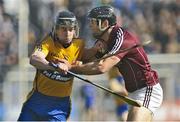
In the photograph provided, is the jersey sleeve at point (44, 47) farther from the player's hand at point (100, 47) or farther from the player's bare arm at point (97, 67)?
the player's hand at point (100, 47)

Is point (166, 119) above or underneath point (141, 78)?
underneath

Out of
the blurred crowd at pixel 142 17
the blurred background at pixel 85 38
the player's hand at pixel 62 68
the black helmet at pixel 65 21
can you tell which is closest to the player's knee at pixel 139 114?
the player's hand at pixel 62 68

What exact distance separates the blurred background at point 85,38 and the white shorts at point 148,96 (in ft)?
14.3

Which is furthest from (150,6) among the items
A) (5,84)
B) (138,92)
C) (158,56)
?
(138,92)

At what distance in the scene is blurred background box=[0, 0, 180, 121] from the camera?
41.2ft

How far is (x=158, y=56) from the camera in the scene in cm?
1302

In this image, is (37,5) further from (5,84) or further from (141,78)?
(141,78)

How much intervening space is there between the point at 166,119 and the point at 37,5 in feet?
10.4

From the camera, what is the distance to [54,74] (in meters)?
7.77

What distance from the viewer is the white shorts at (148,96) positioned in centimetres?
780

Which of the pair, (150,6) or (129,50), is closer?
(129,50)

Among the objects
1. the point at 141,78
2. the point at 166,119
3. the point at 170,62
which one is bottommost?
the point at 166,119

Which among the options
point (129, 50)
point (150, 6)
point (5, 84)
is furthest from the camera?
point (150, 6)

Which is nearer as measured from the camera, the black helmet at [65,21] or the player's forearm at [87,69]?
the player's forearm at [87,69]
